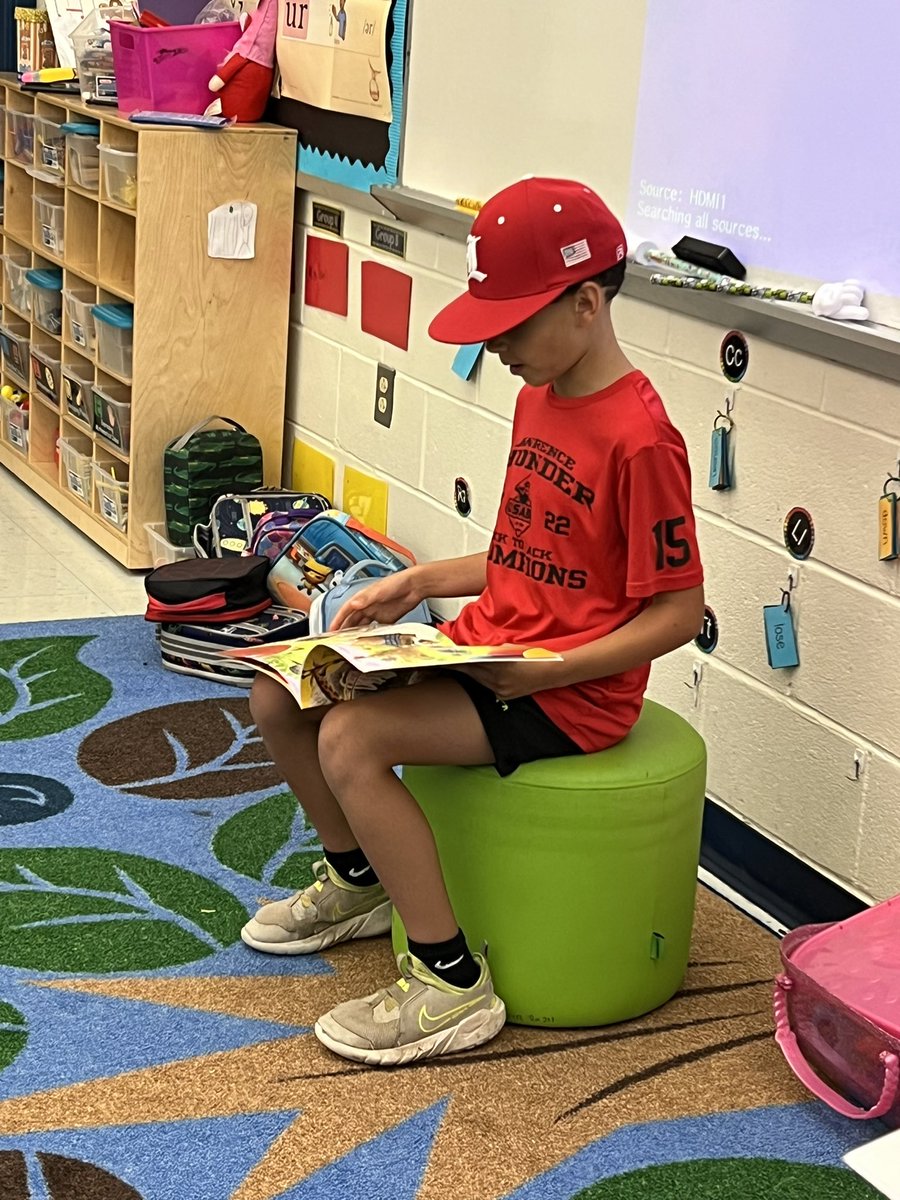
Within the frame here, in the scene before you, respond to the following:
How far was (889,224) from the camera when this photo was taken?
225 centimetres

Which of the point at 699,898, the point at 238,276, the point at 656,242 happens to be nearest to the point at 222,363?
the point at 238,276

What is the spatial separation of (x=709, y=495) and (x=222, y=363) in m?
1.71

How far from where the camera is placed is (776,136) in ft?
8.00

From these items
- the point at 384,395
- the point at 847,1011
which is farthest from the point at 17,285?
the point at 847,1011

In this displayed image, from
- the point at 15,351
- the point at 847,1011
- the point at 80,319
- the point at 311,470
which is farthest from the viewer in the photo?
the point at 15,351

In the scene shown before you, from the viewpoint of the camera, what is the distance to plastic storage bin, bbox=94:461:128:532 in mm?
4012

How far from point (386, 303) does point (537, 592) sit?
170 cm

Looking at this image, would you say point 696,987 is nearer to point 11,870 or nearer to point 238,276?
point 11,870

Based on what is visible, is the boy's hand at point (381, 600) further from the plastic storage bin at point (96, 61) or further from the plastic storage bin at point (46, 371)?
the plastic storage bin at point (46, 371)

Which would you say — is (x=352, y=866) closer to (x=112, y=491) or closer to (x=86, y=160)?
(x=112, y=491)

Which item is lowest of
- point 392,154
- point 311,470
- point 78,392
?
point 311,470

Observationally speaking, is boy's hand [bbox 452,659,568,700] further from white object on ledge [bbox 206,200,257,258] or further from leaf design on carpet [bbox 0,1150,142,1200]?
white object on ledge [bbox 206,200,257,258]

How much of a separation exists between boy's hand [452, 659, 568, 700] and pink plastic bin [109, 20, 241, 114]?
2.43 m

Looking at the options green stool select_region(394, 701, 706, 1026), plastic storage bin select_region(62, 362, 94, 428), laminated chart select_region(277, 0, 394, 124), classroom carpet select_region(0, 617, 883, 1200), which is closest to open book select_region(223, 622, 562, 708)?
green stool select_region(394, 701, 706, 1026)
